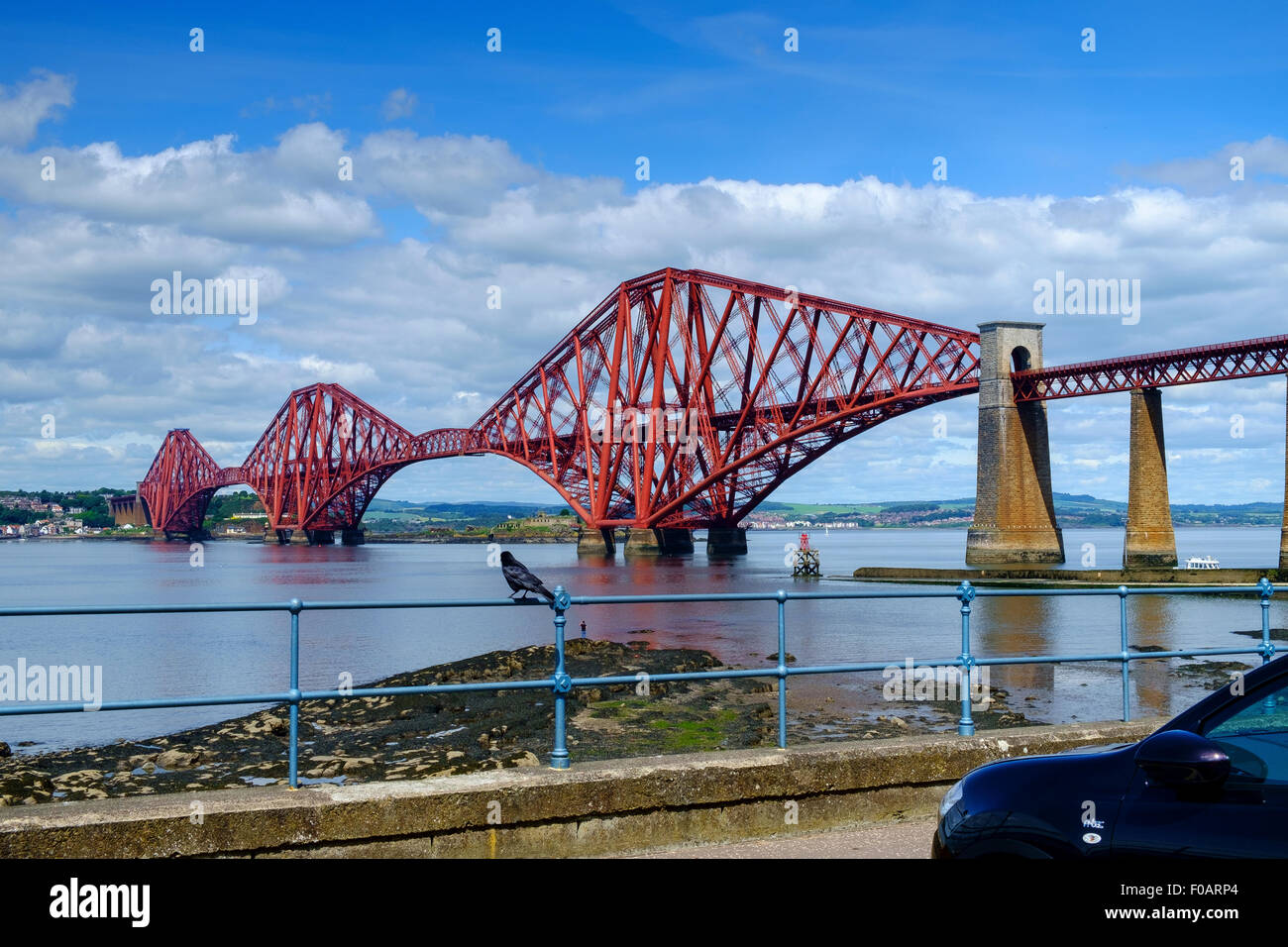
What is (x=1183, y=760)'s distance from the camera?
3465 mm

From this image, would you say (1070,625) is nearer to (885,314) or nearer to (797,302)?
(885,314)

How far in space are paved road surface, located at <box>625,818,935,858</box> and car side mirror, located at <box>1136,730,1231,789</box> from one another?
9.77 feet

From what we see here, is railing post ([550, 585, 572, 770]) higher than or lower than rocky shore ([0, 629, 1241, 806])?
higher

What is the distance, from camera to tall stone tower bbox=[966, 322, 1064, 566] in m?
62.6

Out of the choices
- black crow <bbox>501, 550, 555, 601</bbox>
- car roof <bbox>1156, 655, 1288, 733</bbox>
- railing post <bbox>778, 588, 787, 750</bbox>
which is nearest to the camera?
car roof <bbox>1156, 655, 1288, 733</bbox>

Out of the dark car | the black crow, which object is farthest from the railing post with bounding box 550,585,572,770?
the black crow

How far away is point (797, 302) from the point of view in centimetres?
8100

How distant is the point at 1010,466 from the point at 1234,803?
6255cm

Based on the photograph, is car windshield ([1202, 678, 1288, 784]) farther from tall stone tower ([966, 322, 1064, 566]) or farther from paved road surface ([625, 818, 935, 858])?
tall stone tower ([966, 322, 1064, 566])

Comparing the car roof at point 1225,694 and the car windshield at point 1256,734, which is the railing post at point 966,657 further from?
the car windshield at point 1256,734

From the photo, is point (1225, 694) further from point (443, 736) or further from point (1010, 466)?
point (1010, 466)
